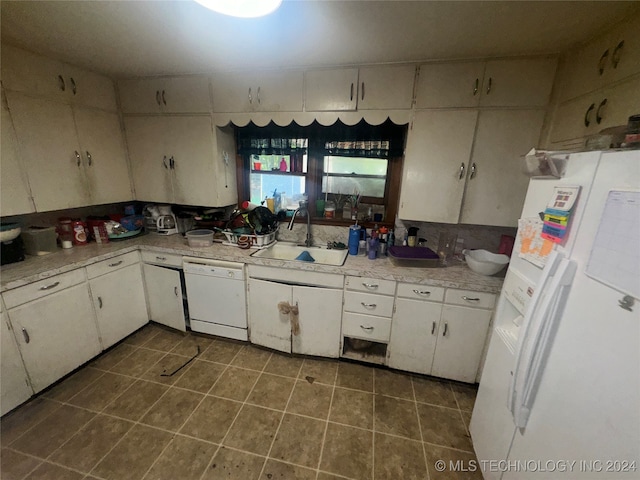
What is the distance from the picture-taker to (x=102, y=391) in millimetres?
1746

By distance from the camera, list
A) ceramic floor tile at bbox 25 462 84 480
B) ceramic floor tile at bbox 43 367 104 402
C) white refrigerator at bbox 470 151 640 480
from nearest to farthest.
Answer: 1. white refrigerator at bbox 470 151 640 480
2. ceramic floor tile at bbox 25 462 84 480
3. ceramic floor tile at bbox 43 367 104 402

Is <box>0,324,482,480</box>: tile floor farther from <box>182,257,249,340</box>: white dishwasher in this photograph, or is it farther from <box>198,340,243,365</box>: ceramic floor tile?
<box>182,257,249,340</box>: white dishwasher

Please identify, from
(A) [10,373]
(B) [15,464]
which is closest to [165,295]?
(A) [10,373]

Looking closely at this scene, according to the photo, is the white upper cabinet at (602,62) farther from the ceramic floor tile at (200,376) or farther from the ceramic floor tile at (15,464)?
the ceramic floor tile at (15,464)

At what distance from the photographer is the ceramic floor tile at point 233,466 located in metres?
1.29

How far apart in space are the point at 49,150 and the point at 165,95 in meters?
0.97

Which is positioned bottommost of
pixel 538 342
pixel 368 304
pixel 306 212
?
pixel 368 304

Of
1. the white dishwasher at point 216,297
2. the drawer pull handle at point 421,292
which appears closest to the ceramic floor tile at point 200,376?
the white dishwasher at point 216,297

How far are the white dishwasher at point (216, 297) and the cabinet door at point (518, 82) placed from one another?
7.38ft

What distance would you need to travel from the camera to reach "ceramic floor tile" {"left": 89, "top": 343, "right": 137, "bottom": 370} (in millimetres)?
1972

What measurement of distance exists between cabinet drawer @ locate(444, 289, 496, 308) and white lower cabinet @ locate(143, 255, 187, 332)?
2.26 m

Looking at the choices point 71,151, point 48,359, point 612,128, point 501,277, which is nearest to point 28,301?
point 48,359

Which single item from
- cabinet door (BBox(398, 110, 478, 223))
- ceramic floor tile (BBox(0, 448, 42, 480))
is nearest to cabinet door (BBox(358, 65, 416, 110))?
cabinet door (BBox(398, 110, 478, 223))

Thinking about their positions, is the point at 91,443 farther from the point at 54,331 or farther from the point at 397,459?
the point at 397,459
